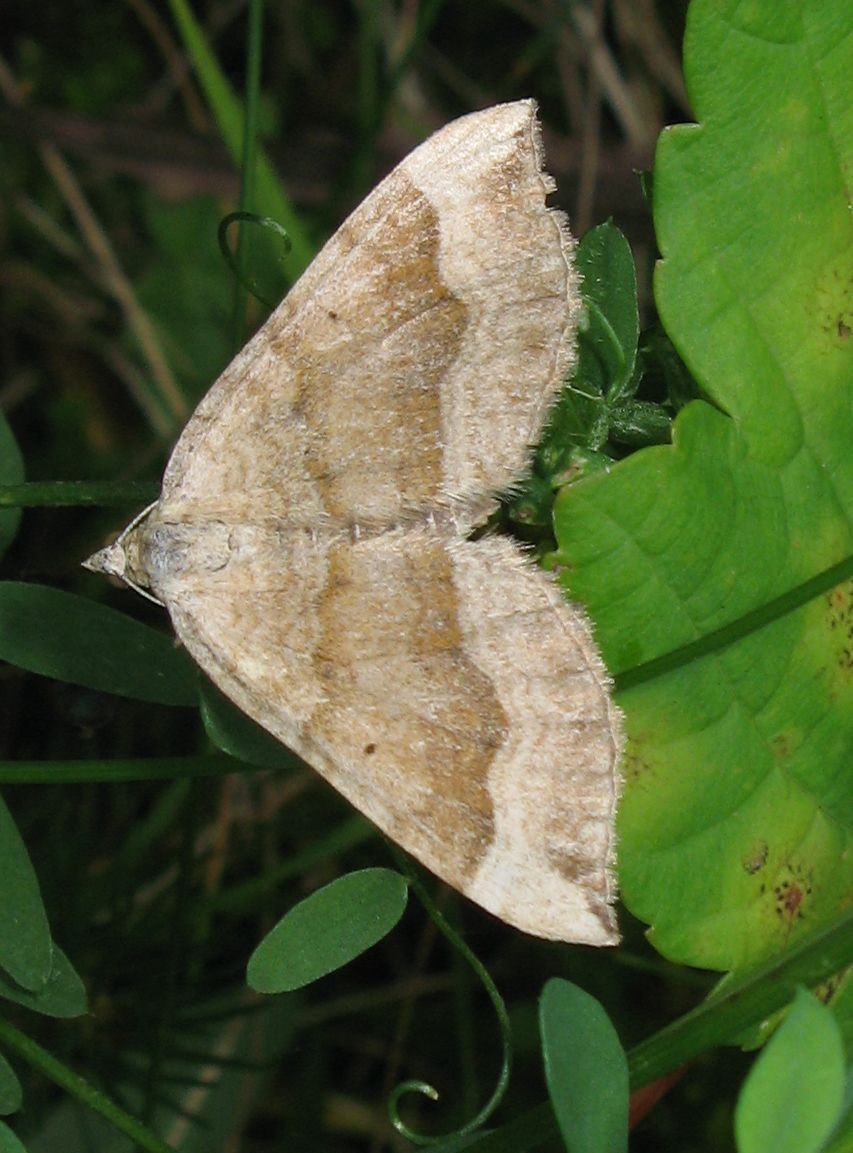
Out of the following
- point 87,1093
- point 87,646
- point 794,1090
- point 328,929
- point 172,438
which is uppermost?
point 87,646

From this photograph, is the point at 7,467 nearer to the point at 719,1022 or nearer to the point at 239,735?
the point at 239,735

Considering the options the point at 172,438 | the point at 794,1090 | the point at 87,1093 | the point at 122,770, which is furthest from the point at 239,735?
the point at 172,438

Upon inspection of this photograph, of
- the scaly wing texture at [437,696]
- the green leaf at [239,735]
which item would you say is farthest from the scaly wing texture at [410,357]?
the green leaf at [239,735]

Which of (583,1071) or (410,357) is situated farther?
(410,357)

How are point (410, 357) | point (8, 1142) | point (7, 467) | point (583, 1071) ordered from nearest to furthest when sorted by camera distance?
point (583, 1071)
point (8, 1142)
point (410, 357)
point (7, 467)

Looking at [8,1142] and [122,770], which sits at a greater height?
[122,770]

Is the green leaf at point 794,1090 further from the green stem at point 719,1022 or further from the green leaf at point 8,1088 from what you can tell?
the green leaf at point 8,1088

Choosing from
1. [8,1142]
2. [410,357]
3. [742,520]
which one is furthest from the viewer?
[410,357]
